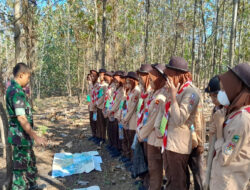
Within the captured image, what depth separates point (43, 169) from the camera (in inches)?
173

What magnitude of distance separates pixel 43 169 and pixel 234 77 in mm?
3955

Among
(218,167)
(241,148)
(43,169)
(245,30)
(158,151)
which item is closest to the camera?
(241,148)

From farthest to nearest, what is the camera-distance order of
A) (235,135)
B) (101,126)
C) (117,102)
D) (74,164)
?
(101,126)
(117,102)
(74,164)
(235,135)

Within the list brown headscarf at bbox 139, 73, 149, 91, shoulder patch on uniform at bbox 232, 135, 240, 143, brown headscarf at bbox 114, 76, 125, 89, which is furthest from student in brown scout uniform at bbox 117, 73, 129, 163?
shoulder patch on uniform at bbox 232, 135, 240, 143

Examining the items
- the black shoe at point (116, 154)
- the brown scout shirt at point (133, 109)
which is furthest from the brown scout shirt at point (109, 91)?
the brown scout shirt at point (133, 109)

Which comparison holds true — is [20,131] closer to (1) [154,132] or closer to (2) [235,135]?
(1) [154,132]

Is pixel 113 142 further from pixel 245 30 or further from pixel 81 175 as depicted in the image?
pixel 245 30

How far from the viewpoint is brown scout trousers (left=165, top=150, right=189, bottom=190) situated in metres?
2.46

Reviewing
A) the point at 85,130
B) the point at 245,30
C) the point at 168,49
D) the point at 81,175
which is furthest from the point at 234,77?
the point at 168,49

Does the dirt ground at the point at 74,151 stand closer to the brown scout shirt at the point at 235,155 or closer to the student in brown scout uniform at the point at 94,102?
the student in brown scout uniform at the point at 94,102

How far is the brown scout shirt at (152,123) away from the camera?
2.72 metres

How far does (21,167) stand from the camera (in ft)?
9.74

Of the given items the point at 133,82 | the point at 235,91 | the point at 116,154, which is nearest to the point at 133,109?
the point at 133,82

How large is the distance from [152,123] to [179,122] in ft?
1.79
